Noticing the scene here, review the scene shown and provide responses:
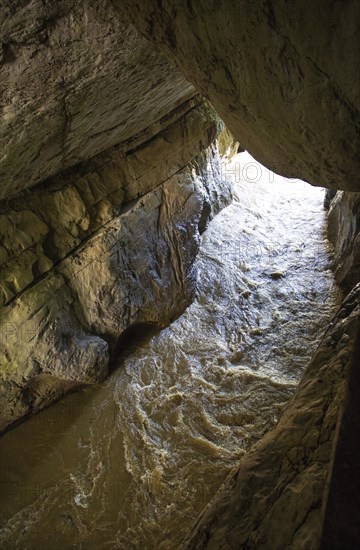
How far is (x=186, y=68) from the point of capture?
8.23ft

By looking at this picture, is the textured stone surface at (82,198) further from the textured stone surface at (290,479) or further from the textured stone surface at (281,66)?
the textured stone surface at (290,479)

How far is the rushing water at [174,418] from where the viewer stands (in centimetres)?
354

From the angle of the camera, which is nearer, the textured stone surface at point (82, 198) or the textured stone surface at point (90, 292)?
the textured stone surface at point (82, 198)

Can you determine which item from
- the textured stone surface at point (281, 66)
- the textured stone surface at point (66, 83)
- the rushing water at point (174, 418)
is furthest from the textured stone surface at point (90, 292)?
the textured stone surface at point (281, 66)

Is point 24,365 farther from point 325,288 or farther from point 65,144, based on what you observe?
point 325,288

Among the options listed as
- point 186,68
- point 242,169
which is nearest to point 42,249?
point 186,68

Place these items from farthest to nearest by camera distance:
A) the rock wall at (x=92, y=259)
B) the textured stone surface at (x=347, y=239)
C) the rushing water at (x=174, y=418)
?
the textured stone surface at (x=347, y=239), the rock wall at (x=92, y=259), the rushing water at (x=174, y=418)

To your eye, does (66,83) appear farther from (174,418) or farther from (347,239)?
(347,239)

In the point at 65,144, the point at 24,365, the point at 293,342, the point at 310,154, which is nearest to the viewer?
the point at 310,154

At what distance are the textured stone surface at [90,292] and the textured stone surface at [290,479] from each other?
109 inches

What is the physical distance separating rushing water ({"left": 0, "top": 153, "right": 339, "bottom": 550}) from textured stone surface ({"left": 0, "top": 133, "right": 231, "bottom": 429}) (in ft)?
1.40

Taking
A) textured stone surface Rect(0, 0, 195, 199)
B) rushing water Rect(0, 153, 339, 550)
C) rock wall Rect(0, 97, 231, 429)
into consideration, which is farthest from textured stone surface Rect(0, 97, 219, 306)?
rushing water Rect(0, 153, 339, 550)

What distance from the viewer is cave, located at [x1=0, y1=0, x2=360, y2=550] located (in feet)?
6.39

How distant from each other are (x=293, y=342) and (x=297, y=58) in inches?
155
